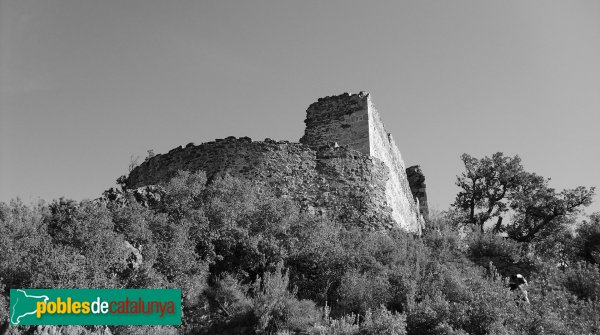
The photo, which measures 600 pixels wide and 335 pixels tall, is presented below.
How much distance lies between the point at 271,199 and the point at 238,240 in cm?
193

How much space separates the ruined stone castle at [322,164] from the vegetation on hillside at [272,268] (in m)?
0.82

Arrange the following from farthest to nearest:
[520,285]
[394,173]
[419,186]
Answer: [419,186], [394,173], [520,285]

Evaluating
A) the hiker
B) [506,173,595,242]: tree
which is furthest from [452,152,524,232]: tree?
the hiker

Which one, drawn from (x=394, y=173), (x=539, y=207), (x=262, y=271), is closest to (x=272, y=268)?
(x=262, y=271)

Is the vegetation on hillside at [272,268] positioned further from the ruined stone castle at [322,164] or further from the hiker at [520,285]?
the ruined stone castle at [322,164]

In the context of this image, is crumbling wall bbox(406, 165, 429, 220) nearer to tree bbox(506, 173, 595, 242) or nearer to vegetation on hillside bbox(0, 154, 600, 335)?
tree bbox(506, 173, 595, 242)

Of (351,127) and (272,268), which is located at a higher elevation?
(351,127)

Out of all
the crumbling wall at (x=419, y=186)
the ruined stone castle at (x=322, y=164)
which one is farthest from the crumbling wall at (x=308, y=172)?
the crumbling wall at (x=419, y=186)

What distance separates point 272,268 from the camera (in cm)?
1134

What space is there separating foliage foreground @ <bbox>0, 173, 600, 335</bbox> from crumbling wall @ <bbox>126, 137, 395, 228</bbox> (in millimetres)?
1403

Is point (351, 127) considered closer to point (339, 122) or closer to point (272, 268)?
point (339, 122)

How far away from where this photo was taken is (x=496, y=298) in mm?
9680

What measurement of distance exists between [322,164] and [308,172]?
0.53 m

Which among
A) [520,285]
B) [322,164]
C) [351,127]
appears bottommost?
[520,285]
